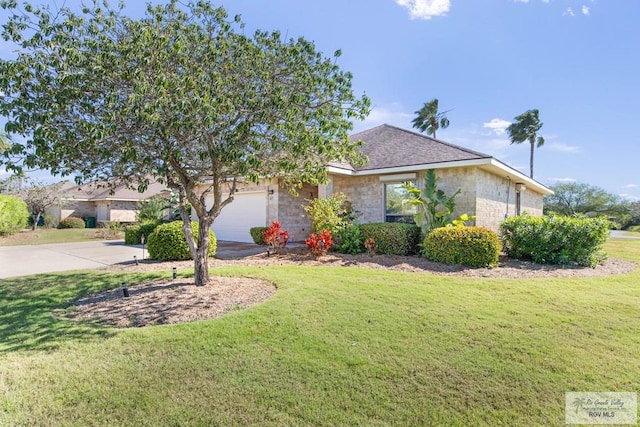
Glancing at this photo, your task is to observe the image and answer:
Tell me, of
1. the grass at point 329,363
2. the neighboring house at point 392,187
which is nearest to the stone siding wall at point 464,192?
the neighboring house at point 392,187

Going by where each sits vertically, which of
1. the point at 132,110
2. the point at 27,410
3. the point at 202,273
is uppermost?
the point at 132,110

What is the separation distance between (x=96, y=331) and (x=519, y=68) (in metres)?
16.7

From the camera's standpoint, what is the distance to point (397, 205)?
13977 mm

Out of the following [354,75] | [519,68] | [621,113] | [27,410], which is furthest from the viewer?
[621,113]

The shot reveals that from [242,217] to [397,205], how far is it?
8.09 metres

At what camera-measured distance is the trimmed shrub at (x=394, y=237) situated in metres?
11.5

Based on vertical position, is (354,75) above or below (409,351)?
above

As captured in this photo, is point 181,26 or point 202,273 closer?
point 181,26

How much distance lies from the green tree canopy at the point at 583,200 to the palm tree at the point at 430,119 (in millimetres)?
16529

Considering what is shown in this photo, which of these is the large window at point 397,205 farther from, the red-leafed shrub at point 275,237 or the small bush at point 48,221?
the small bush at point 48,221

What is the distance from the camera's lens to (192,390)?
334 cm

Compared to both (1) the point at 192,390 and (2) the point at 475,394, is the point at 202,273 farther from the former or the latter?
(2) the point at 475,394

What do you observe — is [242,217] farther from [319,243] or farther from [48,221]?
[48,221]

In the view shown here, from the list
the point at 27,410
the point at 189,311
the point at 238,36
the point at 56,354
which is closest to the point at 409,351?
the point at 189,311
